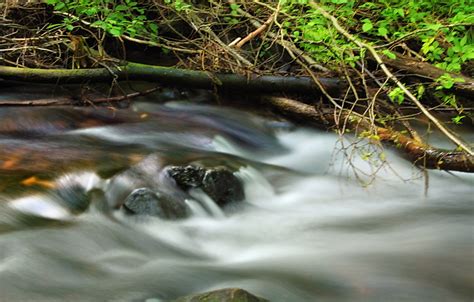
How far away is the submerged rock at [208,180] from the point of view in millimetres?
3574

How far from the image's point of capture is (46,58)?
18.8ft

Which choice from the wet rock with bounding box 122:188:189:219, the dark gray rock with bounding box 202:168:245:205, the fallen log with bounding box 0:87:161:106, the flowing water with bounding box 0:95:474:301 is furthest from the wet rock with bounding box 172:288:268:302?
the fallen log with bounding box 0:87:161:106

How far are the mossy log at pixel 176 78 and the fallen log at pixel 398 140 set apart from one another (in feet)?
0.62

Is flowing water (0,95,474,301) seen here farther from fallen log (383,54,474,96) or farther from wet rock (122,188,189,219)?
fallen log (383,54,474,96)

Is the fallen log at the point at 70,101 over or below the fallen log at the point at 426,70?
below

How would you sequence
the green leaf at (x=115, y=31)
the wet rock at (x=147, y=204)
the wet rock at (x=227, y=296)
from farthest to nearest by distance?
the green leaf at (x=115, y=31), the wet rock at (x=147, y=204), the wet rock at (x=227, y=296)

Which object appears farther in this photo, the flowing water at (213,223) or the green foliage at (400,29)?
the green foliage at (400,29)

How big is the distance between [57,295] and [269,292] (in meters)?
1.10

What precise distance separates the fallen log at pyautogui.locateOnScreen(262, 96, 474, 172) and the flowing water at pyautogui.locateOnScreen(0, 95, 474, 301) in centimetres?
23

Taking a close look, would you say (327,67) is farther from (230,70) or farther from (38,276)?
(38,276)

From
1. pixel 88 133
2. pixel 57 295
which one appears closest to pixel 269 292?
pixel 57 295

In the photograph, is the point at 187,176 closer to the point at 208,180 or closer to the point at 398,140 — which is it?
the point at 208,180

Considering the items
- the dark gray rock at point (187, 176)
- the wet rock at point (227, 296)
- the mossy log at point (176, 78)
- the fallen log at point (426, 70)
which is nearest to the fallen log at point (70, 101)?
the mossy log at point (176, 78)

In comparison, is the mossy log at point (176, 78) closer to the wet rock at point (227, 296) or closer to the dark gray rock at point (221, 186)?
the dark gray rock at point (221, 186)
